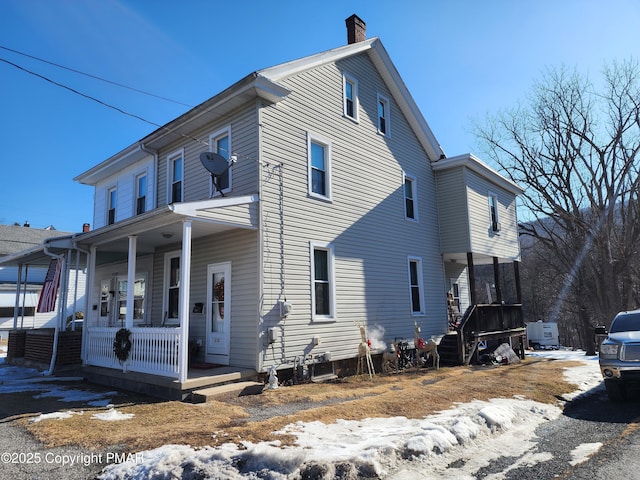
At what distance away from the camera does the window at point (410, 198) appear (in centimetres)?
1453

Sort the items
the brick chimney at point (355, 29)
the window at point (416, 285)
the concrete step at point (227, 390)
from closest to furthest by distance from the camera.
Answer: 1. the concrete step at point (227, 390)
2. the window at point (416, 285)
3. the brick chimney at point (355, 29)

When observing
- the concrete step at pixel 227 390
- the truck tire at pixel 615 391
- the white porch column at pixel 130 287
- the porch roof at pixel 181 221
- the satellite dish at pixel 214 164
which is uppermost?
the satellite dish at pixel 214 164

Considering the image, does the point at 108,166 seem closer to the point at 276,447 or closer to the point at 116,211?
the point at 116,211

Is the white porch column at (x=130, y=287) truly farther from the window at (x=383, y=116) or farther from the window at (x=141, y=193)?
the window at (x=383, y=116)

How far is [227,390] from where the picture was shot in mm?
7707

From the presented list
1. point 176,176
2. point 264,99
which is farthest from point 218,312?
point 264,99

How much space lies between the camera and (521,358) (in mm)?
15734

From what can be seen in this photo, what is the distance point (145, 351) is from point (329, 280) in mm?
4602

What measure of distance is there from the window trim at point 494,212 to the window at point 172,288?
1170 cm

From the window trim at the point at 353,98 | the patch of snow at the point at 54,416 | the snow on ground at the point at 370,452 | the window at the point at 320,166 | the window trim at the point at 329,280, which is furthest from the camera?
the window trim at the point at 353,98

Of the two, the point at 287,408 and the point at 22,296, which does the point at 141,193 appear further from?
the point at 22,296

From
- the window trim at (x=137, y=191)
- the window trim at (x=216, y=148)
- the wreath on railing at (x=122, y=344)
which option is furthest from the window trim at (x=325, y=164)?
the window trim at (x=137, y=191)

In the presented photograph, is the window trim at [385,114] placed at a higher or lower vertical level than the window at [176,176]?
higher

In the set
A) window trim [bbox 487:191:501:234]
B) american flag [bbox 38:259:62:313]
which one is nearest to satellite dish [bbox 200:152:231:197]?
american flag [bbox 38:259:62:313]
